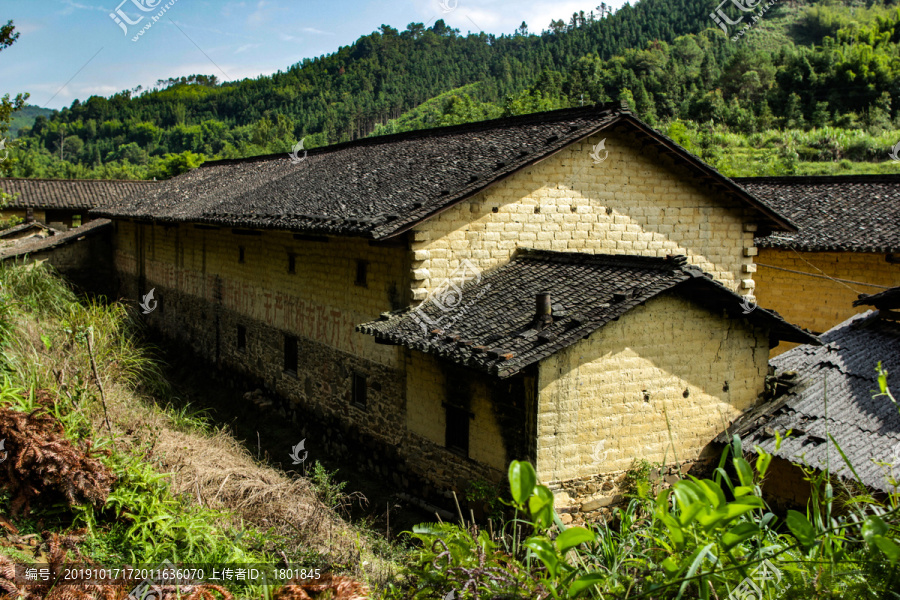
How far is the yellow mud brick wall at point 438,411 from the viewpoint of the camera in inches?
320

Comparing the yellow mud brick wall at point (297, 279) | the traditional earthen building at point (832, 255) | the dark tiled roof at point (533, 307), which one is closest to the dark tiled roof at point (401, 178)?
the yellow mud brick wall at point (297, 279)

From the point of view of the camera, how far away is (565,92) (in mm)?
50906

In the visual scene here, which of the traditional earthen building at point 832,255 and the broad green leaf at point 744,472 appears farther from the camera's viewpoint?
the traditional earthen building at point 832,255

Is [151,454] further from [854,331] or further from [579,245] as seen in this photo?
[854,331]

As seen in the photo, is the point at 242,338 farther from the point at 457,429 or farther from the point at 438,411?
the point at 457,429

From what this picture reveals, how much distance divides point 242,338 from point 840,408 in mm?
11081

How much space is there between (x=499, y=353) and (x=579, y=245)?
4.03 meters

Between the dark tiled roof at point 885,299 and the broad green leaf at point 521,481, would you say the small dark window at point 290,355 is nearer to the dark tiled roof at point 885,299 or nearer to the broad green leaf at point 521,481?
the dark tiled roof at point 885,299

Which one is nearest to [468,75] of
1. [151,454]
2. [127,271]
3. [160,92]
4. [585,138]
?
[160,92]

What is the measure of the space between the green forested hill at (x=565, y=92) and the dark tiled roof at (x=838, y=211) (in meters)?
17.9

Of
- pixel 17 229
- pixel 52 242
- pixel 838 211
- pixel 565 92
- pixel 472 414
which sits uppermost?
pixel 565 92

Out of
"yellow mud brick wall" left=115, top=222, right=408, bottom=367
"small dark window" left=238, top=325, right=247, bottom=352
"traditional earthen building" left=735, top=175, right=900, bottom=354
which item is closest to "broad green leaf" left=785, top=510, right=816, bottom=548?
"yellow mud brick wall" left=115, top=222, right=408, bottom=367

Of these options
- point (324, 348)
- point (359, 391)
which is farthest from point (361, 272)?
point (359, 391)

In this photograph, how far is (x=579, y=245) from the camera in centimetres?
1066
